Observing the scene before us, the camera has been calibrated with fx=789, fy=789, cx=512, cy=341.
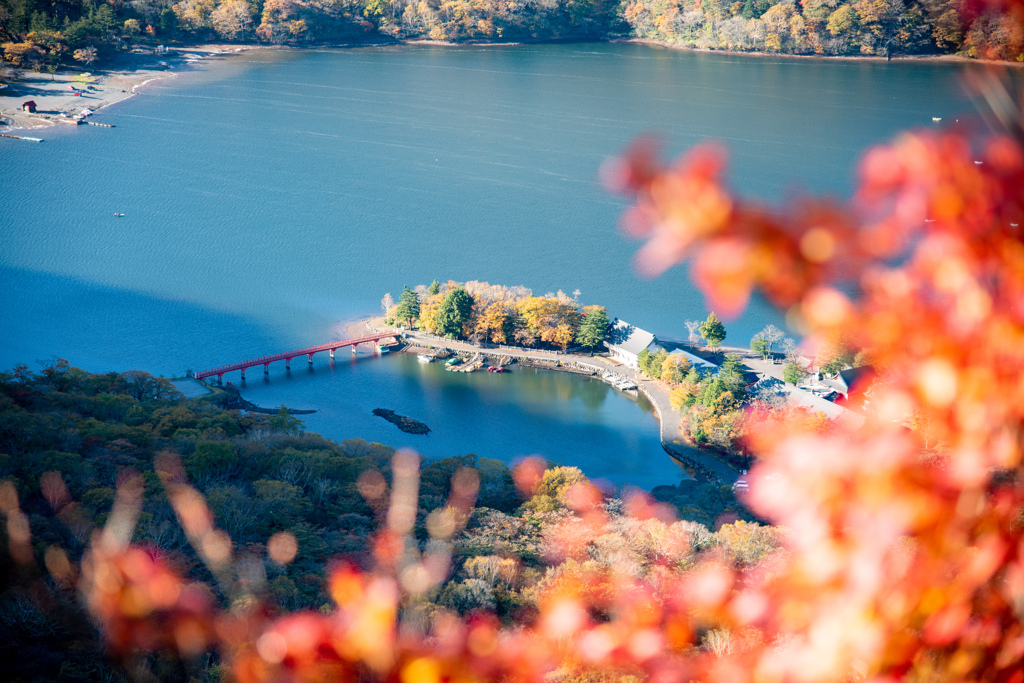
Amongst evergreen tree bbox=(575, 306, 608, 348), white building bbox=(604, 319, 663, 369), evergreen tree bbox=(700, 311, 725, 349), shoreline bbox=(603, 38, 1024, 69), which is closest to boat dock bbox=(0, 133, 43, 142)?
evergreen tree bbox=(575, 306, 608, 348)

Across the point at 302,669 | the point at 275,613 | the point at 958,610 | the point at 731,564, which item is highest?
the point at 958,610

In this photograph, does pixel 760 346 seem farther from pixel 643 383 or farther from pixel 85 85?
pixel 85 85

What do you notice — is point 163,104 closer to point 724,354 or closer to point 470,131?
point 470,131

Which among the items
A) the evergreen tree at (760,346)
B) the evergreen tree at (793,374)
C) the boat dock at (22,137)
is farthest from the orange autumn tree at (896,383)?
the boat dock at (22,137)

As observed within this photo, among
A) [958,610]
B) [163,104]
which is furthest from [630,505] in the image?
[163,104]

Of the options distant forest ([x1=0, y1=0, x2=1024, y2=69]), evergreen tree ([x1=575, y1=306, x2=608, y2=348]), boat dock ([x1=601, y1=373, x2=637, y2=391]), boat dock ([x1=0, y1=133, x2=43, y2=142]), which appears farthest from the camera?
distant forest ([x1=0, y1=0, x2=1024, y2=69])

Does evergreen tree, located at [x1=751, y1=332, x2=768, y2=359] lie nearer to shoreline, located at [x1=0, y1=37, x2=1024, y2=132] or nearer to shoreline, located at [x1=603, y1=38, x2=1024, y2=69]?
shoreline, located at [x1=0, y1=37, x2=1024, y2=132]
